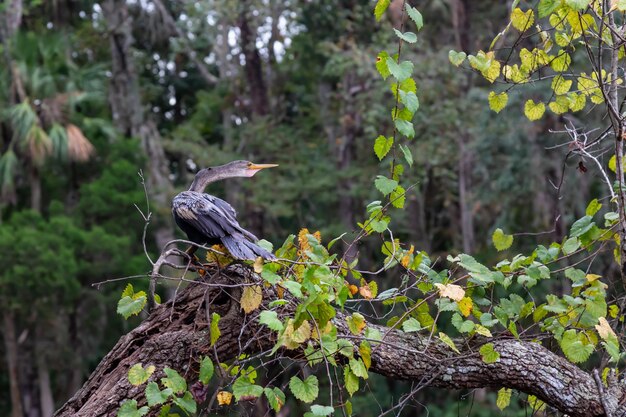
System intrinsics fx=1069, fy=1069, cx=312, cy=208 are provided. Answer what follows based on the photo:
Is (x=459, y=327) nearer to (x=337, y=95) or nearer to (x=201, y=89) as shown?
(x=337, y=95)

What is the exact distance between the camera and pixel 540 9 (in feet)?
10.8

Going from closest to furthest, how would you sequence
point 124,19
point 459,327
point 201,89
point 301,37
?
point 459,327
point 301,37
point 124,19
point 201,89

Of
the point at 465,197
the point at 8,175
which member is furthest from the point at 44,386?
the point at 465,197

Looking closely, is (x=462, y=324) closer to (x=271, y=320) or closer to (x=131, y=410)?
(x=271, y=320)

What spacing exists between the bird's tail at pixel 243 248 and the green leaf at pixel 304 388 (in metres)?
0.39

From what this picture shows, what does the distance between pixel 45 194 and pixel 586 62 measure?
27.7ft

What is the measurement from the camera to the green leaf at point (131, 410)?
2.98 metres

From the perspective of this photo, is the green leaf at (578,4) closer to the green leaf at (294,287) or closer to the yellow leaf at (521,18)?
the yellow leaf at (521,18)

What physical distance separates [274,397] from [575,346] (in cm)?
94

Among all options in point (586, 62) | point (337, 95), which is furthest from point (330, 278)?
point (337, 95)

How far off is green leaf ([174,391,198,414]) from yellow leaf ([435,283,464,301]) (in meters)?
0.78

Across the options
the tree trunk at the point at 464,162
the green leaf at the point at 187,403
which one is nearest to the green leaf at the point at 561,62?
the green leaf at the point at 187,403

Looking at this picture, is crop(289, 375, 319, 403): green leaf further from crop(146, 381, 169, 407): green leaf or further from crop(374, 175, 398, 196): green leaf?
crop(374, 175, 398, 196): green leaf

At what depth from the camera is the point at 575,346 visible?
10.6ft
